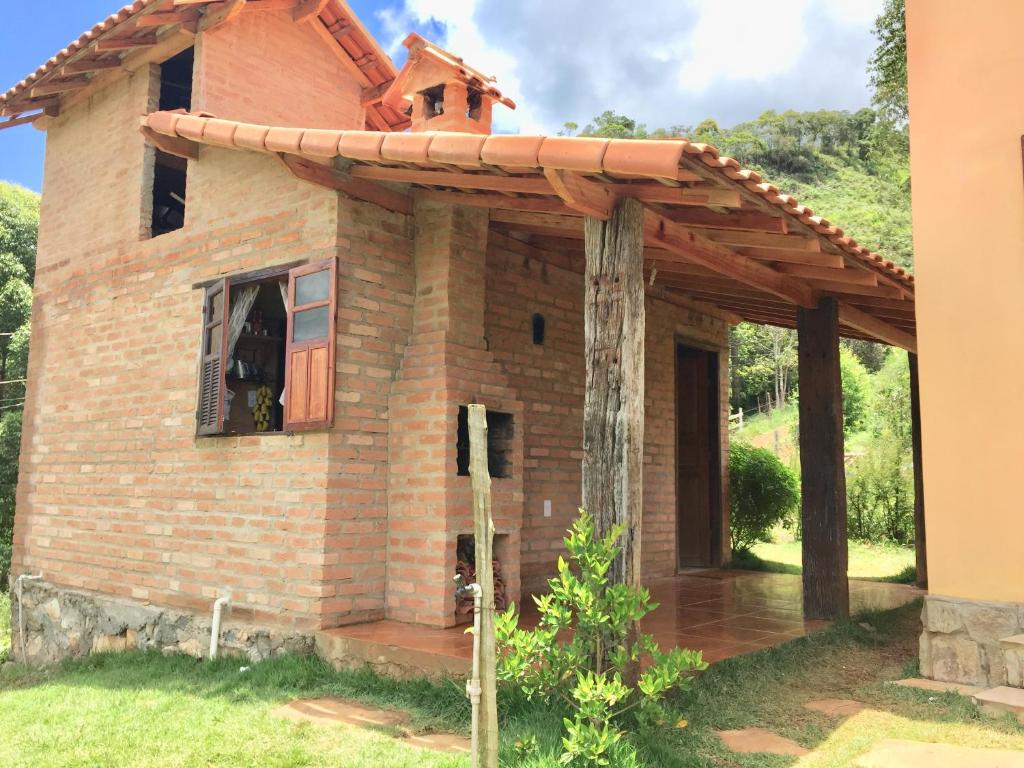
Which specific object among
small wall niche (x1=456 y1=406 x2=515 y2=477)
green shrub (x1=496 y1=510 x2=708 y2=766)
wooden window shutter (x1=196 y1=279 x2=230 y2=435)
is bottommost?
green shrub (x1=496 y1=510 x2=708 y2=766)

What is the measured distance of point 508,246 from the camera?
7152mm

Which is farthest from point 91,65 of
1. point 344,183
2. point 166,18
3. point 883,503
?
point 883,503

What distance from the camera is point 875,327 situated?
8.07 metres

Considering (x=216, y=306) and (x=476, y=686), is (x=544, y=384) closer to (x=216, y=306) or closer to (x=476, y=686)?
(x=216, y=306)

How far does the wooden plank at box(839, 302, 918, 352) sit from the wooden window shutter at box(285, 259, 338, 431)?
4.41 meters

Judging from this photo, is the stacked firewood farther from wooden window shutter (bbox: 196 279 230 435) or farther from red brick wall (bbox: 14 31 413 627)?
wooden window shutter (bbox: 196 279 230 435)

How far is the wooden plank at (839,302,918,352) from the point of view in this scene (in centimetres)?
753

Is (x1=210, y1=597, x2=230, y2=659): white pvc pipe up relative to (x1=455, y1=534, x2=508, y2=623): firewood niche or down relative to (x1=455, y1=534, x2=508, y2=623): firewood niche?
down

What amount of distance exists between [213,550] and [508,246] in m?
3.45

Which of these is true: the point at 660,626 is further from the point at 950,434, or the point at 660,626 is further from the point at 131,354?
the point at 131,354

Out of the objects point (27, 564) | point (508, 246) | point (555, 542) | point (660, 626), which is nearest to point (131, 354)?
point (27, 564)

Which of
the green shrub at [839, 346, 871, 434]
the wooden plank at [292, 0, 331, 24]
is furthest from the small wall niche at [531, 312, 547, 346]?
the green shrub at [839, 346, 871, 434]

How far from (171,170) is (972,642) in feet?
27.7

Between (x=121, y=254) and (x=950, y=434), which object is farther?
(x=121, y=254)
